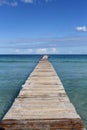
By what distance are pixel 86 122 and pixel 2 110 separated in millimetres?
3950

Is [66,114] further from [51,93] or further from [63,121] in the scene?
[51,93]

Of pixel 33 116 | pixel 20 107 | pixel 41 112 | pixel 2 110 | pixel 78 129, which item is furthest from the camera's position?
pixel 2 110

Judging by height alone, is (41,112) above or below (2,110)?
above

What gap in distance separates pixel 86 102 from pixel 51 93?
307 cm

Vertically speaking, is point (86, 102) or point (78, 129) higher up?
point (78, 129)

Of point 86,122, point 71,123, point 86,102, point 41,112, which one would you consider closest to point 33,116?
point 41,112

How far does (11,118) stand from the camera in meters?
7.72

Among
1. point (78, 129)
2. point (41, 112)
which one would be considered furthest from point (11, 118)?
point (78, 129)

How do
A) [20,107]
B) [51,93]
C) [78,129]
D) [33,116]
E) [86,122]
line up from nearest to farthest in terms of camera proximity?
1. [78,129]
2. [33,116]
3. [20,107]
4. [86,122]
5. [51,93]

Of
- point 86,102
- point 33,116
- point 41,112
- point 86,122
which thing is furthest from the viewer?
point 86,102

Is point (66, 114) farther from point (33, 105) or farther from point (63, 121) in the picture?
point (33, 105)

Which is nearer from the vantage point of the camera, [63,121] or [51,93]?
[63,121]

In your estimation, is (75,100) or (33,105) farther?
(75,100)

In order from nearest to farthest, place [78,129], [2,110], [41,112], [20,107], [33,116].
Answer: [78,129] < [33,116] < [41,112] < [20,107] < [2,110]
